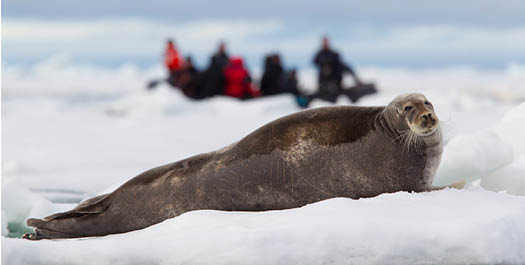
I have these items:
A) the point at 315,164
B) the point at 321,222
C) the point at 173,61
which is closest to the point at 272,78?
the point at 173,61

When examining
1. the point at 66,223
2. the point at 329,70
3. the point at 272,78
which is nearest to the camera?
the point at 66,223

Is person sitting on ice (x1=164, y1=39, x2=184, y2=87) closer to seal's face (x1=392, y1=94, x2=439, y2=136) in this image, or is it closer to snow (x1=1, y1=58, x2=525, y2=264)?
snow (x1=1, y1=58, x2=525, y2=264)

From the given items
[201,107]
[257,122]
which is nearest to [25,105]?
[201,107]

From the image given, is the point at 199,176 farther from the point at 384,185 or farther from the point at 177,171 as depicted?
the point at 384,185

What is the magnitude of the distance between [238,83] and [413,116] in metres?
13.5

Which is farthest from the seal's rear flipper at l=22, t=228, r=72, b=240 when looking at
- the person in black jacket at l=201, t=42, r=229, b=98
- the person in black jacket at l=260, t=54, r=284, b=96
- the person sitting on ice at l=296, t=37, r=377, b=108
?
the person in black jacket at l=201, t=42, r=229, b=98

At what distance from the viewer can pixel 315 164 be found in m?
3.69

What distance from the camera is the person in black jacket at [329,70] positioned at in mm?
15055

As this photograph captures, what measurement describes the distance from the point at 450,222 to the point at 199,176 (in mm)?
1394

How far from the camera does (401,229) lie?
119 inches

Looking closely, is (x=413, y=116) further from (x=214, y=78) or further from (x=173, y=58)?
(x=173, y=58)

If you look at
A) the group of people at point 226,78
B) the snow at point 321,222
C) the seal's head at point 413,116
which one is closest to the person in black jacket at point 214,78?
the group of people at point 226,78

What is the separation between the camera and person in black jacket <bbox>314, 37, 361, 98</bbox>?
49.4 feet

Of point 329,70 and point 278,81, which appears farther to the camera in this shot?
point 278,81
